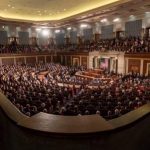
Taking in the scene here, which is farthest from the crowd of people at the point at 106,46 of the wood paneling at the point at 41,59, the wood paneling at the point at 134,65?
the wood paneling at the point at 41,59

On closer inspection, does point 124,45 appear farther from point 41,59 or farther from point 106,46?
point 41,59

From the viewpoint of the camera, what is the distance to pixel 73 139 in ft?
7.73

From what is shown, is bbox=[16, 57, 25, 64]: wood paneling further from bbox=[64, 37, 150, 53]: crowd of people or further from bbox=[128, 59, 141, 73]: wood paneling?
bbox=[128, 59, 141, 73]: wood paneling

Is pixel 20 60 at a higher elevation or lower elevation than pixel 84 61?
higher

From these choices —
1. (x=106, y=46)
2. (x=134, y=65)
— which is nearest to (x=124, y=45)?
(x=106, y=46)

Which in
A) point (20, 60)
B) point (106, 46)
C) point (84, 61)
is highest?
point (106, 46)

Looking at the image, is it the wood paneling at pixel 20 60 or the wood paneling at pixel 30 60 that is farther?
the wood paneling at pixel 30 60

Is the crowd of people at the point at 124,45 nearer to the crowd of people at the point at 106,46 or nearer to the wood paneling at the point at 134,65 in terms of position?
the crowd of people at the point at 106,46

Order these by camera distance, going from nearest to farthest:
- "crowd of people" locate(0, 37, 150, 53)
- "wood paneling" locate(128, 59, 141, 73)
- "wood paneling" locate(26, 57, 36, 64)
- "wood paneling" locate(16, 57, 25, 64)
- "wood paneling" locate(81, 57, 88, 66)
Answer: "wood paneling" locate(128, 59, 141, 73) < "crowd of people" locate(0, 37, 150, 53) < "wood paneling" locate(81, 57, 88, 66) < "wood paneling" locate(16, 57, 25, 64) < "wood paneling" locate(26, 57, 36, 64)

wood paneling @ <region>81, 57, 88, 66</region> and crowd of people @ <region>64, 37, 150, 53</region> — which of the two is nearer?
crowd of people @ <region>64, 37, 150, 53</region>

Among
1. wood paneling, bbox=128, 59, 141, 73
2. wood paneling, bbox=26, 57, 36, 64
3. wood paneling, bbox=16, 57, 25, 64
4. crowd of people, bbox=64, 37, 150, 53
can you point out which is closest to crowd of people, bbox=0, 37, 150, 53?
crowd of people, bbox=64, 37, 150, 53

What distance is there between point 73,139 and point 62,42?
38.0 metres

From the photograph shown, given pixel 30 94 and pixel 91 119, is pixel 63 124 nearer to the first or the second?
pixel 91 119

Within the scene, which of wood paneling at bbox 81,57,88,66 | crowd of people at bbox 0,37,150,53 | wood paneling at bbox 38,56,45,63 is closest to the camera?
crowd of people at bbox 0,37,150,53
